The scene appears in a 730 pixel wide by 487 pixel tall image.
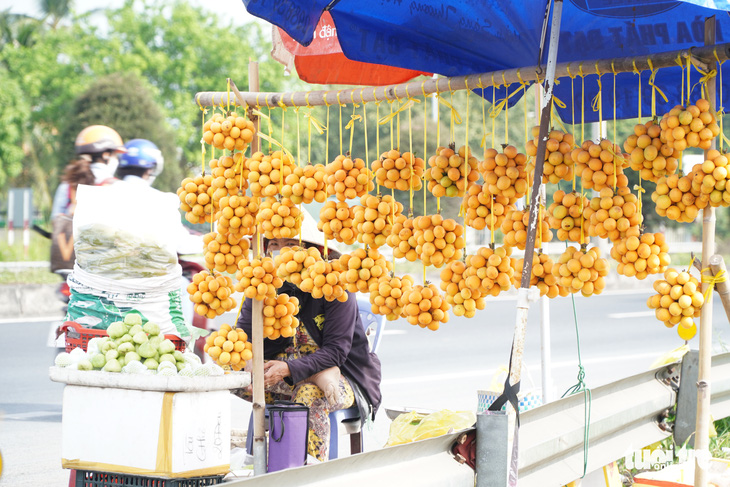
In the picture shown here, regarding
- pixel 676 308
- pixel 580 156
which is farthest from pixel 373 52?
pixel 676 308

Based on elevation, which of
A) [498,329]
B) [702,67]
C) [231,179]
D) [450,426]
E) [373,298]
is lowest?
[498,329]

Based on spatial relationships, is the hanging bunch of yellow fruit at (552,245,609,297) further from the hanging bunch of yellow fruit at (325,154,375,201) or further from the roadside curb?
the roadside curb

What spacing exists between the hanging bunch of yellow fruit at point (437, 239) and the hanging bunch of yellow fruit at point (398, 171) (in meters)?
0.23

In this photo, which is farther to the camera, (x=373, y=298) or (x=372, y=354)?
(x=372, y=354)

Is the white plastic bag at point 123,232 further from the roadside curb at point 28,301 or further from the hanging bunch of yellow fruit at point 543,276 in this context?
the roadside curb at point 28,301

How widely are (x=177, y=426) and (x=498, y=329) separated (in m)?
8.58

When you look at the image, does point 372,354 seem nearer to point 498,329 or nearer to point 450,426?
point 450,426

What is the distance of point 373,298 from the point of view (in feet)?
9.06

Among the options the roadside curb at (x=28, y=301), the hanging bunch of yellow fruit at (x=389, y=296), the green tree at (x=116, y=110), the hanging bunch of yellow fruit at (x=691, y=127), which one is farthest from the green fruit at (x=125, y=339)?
the green tree at (x=116, y=110)

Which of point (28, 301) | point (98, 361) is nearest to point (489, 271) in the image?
point (98, 361)

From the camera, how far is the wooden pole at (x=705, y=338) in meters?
2.40

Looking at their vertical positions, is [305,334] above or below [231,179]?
below

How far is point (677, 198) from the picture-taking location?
7.76 ft

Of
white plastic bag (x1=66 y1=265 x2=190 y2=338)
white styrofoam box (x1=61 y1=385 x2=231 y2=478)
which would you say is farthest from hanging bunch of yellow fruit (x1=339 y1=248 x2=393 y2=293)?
white plastic bag (x1=66 y1=265 x2=190 y2=338)
